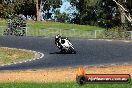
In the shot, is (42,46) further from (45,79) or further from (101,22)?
(101,22)


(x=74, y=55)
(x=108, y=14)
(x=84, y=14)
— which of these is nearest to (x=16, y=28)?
(x=74, y=55)

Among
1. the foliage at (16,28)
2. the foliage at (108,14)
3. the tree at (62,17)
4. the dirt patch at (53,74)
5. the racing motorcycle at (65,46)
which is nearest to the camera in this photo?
the dirt patch at (53,74)

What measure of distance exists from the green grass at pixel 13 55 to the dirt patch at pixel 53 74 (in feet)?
23.4

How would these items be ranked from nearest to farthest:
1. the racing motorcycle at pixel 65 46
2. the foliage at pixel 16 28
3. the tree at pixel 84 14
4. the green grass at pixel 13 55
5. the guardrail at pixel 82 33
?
the green grass at pixel 13 55
the racing motorcycle at pixel 65 46
the guardrail at pixel 82 33
the foliage at pixel 16 28
the tree at pixel 84 14

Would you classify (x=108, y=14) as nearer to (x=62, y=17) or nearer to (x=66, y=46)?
(x=62, y=17)

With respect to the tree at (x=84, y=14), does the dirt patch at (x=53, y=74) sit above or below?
above

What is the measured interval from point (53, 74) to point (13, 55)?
11.6 meters

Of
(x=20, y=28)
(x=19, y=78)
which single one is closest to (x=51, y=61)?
(x=19, y=78)

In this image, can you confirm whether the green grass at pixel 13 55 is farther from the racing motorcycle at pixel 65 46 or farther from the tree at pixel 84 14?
the tree at pixel 84 14

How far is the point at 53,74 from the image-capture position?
21.1 m

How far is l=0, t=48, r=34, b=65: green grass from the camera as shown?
98.5 feet

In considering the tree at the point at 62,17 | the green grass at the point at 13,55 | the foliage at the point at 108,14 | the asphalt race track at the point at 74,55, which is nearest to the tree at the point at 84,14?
the foliage at the point at 108,14

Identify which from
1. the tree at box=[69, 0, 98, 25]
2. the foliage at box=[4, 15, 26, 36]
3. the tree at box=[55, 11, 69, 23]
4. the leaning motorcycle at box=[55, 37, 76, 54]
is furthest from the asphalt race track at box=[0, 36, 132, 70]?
the tree at box=[55, 11, 69, 23]

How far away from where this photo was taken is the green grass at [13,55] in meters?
30.0
